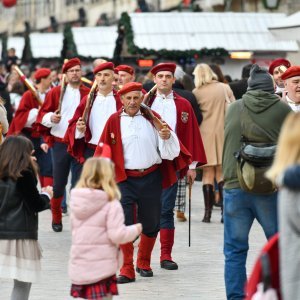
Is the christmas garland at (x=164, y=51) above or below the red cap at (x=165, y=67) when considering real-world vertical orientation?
A: below

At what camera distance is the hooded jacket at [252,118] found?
9.28 meters

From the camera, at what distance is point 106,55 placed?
33188 millimetres

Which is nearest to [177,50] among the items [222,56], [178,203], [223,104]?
[222,56]

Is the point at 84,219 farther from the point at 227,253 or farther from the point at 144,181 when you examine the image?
the point at 144,181

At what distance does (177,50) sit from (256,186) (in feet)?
61.0

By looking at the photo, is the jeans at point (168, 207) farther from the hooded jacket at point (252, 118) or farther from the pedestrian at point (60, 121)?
the hooded jacket at point (252, 118)

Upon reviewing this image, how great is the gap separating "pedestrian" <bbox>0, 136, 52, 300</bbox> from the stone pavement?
4.52 ft

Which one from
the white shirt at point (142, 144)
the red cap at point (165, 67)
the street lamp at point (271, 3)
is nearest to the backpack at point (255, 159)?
the white shirt at point (142, 144)

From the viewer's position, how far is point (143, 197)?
36.0 feet

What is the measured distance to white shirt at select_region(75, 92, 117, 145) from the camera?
12.6 meters

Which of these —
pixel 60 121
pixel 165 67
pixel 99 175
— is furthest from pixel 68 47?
pixel 99 175

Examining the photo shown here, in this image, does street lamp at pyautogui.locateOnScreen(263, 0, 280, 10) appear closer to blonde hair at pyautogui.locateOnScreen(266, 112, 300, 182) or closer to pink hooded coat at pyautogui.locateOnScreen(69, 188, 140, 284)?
pink hooded coat at pyautogui.locateOnScreen(69, 188, 140, 284)

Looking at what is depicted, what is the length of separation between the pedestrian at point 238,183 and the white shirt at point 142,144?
1417 mm

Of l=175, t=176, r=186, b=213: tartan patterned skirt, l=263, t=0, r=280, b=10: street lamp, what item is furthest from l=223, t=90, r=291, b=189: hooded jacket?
l=263, t=0, r=280, b=10: street lamp
